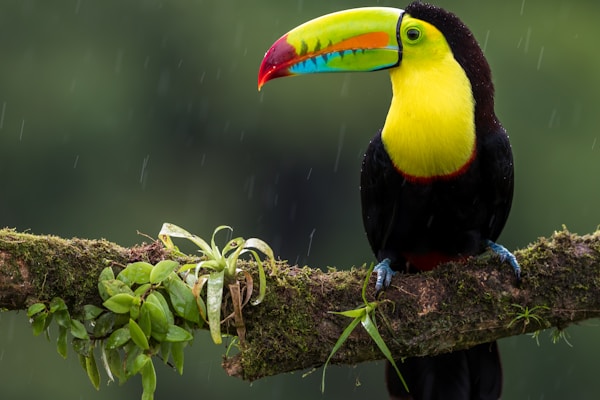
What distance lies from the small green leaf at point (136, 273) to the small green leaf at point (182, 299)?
0.07m

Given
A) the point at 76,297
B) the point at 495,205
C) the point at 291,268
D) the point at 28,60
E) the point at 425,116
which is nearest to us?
the point at 76,297

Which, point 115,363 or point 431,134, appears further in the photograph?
point 431,134

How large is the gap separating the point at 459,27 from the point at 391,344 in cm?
118

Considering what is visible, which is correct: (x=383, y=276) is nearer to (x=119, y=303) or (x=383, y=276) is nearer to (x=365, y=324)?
(x=365, y=324)

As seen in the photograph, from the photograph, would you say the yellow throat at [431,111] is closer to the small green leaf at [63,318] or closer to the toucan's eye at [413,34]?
the toucan's eye at [413,34]

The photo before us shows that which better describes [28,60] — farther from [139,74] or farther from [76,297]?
[76,297]

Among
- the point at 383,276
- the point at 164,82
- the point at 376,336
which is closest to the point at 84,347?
the point at 376,336

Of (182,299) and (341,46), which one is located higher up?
(341,46)

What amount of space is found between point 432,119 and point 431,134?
51 mm

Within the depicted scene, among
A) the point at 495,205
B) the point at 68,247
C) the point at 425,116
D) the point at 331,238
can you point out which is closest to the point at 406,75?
the point at 425,116

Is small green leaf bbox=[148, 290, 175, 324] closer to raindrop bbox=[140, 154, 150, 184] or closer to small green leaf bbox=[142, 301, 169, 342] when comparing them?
small green leaf bbox=[142, 301, 169, 342]

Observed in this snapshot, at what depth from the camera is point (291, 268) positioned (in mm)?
3615

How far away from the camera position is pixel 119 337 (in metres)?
3.31

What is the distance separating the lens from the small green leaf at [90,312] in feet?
10.9
